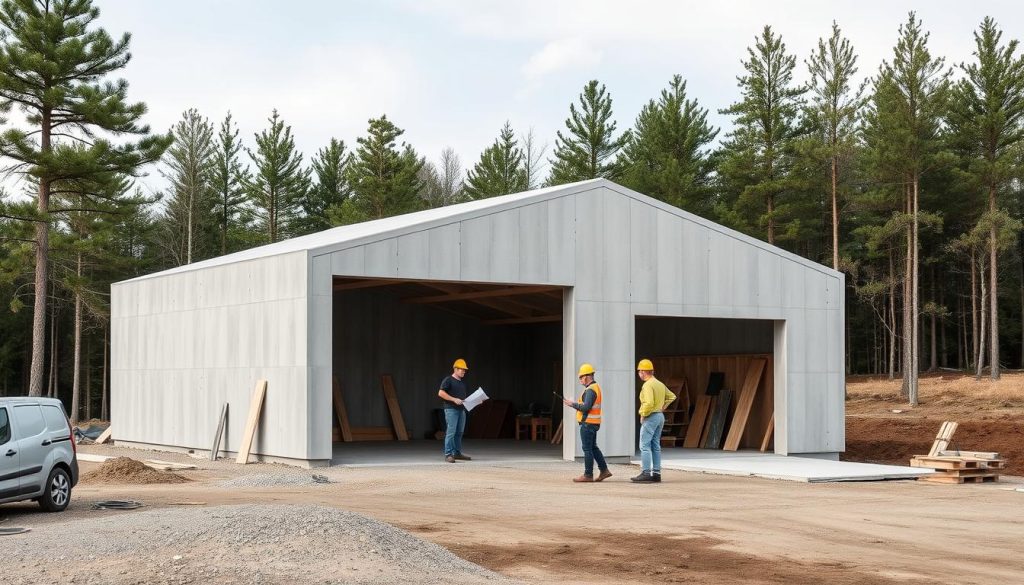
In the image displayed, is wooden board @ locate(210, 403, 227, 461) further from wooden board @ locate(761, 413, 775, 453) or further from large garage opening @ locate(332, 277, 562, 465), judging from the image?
wooden board @ locate(761, 413, 775, 453)

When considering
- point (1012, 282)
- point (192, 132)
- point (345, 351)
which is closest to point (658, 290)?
point (345, 351)

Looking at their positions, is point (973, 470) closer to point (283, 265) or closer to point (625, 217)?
point (625, 217)

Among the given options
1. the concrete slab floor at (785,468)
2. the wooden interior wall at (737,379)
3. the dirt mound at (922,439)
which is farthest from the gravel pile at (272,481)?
the dirt mound at (922,439)

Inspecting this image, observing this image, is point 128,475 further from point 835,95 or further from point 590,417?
point 835,95

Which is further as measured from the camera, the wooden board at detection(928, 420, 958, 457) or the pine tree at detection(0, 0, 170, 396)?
the pine tree at detection(0, 0, 170, 396)

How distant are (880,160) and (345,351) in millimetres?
22942

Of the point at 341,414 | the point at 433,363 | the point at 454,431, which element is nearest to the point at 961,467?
the point at 454,431

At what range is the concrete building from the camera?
1944 centimetres

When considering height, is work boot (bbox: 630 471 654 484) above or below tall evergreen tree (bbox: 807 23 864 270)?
below

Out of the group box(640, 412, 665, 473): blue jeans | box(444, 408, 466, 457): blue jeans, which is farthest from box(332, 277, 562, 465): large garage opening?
box(640, 412, 665, 473): blue jeans

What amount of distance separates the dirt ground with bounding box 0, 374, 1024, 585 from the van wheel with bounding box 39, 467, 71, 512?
0.22m

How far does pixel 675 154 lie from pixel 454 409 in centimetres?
3319

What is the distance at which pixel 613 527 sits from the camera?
40.7 ft

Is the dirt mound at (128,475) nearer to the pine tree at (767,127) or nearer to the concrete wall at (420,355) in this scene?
the concrete wall at (420,355)
